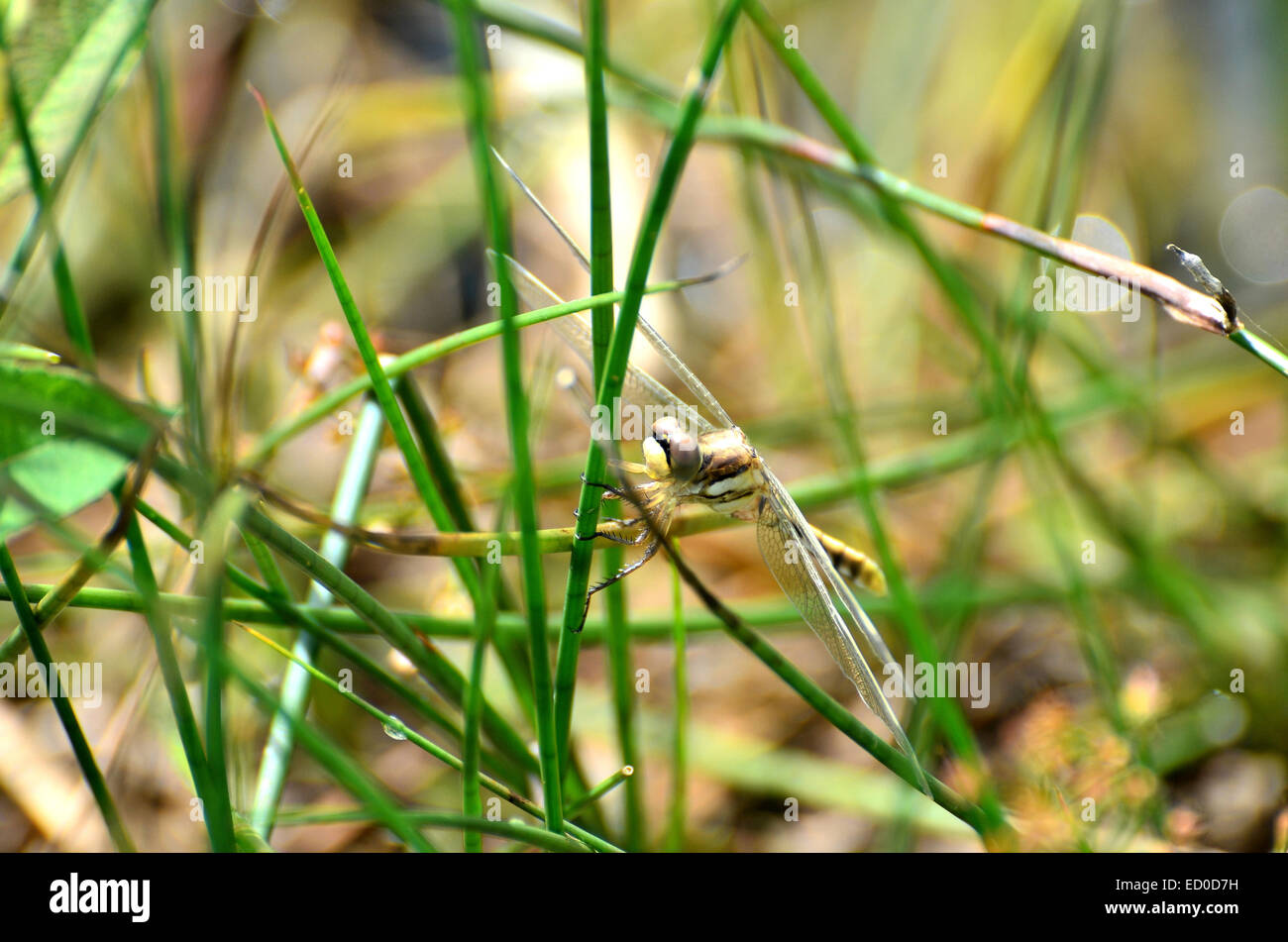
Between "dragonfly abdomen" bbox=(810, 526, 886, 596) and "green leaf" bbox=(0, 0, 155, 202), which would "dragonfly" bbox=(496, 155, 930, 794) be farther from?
"green leaf" bbox=(0, 0, 155, 202)

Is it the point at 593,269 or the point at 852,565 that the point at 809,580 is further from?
the point at 593,269

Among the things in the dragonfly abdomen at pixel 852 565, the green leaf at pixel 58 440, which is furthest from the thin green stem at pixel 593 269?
the dragonfly abdomen at pixel 852 565

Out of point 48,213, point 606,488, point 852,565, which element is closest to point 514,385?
point 606,488

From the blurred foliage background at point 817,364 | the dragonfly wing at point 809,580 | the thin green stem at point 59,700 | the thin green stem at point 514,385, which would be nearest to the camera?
the thin green stem at point 514,385

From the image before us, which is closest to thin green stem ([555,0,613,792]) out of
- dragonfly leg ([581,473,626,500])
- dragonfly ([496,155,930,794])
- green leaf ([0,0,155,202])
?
dragonfly leg ([581,473,626,500])

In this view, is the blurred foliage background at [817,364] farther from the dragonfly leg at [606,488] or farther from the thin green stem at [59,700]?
the thin green stem at [59,700]

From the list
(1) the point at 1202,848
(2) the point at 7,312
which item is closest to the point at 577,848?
(2) the point at 7,312
